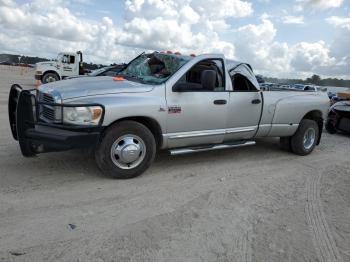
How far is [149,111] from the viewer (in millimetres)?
4770

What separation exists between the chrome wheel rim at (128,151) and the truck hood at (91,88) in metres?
0.63

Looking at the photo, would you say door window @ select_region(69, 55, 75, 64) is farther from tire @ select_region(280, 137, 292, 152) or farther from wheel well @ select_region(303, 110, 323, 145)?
wheel well @ select_region(303, 110, 323, 145)

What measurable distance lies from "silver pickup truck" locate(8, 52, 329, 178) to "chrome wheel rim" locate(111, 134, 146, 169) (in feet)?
0.04

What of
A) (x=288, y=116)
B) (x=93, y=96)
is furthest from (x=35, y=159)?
(x=288, y=116)

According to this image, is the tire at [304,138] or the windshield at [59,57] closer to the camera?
the tire at [304,138]

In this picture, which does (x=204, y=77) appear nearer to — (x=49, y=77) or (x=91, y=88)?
(x=91, y=88)

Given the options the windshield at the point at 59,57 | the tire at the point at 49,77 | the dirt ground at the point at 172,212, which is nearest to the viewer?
the dirt ground at the point at 172,212

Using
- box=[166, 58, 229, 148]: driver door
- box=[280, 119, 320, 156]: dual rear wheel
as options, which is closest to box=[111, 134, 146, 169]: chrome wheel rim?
box=[166, 58, 229, 148]: driver door

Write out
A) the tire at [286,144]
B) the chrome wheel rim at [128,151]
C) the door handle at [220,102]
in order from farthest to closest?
1. the tire at [286,144]
2. the door handle at [220,102]
3. the chrome wheel rim at [128,151]

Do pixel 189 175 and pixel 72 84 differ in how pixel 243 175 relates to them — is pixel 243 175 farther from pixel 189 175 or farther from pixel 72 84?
pixel 72 84

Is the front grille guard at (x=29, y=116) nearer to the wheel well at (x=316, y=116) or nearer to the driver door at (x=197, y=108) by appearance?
the driver door at (x=197, y=108)

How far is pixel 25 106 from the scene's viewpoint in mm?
4297

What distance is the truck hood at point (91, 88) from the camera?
446cm

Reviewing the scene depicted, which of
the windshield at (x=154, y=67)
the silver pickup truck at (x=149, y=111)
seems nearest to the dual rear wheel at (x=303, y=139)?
the silver pickup truck at (x=149, y=111)
